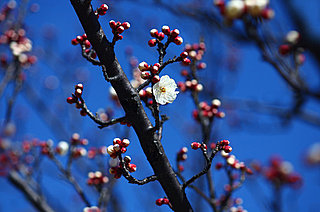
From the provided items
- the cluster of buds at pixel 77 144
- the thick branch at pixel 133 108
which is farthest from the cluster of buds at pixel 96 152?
the thick branch at pixel 133 108

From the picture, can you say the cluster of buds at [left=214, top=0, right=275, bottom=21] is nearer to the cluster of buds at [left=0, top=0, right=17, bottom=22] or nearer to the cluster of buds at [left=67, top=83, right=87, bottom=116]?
the cluster of buds at [left=67, top=83, right=87, bottom=116]

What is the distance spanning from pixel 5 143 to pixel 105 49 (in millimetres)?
3950

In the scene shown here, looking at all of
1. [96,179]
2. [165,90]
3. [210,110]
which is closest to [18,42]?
[96,179]

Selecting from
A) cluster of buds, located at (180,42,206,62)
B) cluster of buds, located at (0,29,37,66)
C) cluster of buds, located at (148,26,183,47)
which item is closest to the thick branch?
cluster of buds, located at (148,26,183,47)

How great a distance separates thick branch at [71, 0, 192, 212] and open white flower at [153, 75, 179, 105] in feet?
0.72

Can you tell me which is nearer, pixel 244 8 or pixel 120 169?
pixel 120 169

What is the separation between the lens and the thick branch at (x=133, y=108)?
1712 mm

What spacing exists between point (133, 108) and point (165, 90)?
400 millimetres

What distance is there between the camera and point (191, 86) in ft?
10.1

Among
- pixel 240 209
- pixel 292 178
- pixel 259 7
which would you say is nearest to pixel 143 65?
pixel 259 7

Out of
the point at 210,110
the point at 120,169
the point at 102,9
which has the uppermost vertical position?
the point at 210,110

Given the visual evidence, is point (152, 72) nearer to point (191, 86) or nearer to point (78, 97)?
point (78, 97)

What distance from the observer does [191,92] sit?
3119 mm

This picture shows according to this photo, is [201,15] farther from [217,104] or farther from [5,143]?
[5,143]
